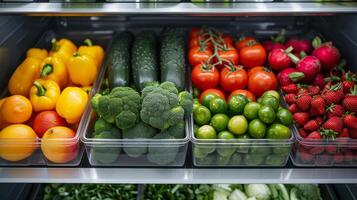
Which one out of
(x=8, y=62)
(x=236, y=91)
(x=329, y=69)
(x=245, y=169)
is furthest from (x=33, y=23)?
(x=329, y=69)

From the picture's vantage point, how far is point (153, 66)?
1.55 meters

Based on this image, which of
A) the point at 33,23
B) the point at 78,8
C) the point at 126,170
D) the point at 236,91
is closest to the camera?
the point at 78,8

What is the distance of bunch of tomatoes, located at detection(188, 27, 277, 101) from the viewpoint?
151cm

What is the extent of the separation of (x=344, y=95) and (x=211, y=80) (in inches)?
18.6

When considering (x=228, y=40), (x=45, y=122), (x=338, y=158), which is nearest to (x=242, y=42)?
(x=228, y=40)

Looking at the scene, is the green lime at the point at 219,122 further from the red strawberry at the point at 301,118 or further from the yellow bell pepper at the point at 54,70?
the yellow bell pepper at the point at 54,70

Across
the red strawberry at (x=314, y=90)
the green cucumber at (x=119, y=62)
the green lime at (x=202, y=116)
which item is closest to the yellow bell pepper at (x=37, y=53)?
the green cucumber at (x=119, y=62)

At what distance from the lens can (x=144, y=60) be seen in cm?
156

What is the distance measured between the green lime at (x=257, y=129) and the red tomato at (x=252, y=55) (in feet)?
1.24

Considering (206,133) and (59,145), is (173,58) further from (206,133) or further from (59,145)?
(59,145)

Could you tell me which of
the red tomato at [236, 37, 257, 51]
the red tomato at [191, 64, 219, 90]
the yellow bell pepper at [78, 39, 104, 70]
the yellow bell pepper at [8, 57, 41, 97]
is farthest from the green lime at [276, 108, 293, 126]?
the yellow bell pepper at [8, 57, 41, 97]

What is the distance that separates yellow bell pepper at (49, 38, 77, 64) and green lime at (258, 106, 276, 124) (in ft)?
2.64

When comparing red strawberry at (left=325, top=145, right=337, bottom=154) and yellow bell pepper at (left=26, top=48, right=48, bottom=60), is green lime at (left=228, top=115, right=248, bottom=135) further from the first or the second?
yellow bell pepper at (left=26, top=48, right=48, bottom=60)

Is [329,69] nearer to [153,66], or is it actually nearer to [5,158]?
[153,66]
